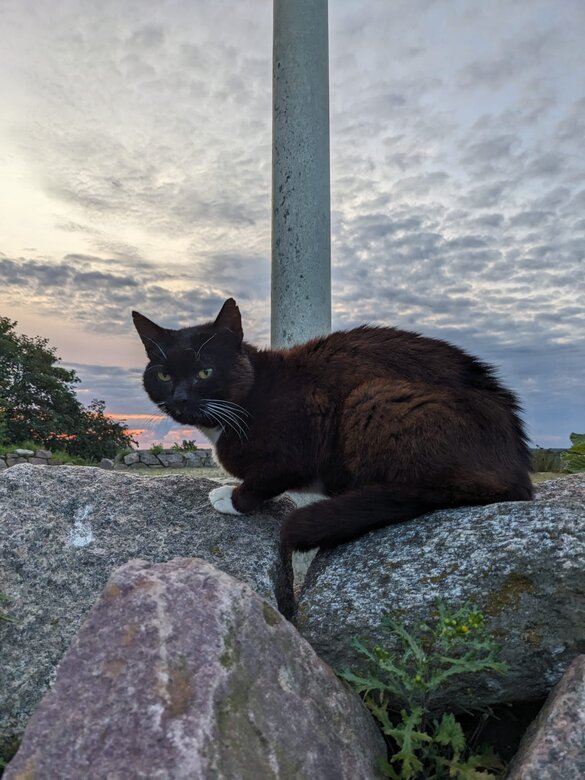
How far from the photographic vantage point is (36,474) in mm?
4008

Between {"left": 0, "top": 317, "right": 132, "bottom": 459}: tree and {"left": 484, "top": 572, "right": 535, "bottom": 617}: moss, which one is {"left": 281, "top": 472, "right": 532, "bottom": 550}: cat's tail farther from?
{"left": 0, "top": 317, "right": 132, "bottom": 459}: tree

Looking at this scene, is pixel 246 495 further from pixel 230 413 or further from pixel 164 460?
pixel 164 460

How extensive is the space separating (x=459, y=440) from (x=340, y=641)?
113 centimetres

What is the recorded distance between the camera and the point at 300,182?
5586 millimetres

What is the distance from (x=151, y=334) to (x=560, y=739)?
2974 mm

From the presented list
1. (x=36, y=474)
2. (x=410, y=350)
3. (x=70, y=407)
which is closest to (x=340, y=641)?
(x=410, y=350)

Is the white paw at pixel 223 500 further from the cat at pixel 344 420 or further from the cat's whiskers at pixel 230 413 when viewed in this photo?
the cat's whiskers at pixel 230 413

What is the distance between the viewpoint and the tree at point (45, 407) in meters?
18.9

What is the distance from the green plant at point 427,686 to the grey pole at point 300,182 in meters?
3.20

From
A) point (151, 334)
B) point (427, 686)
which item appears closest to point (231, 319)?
point (151, 334)

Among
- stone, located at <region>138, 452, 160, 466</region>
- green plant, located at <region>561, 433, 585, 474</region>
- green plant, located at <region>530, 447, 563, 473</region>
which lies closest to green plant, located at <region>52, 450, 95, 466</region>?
stone, located at <region>138, 452, 160, 466</region>

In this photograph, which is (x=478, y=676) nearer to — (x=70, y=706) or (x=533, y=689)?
(x=533, y=689)

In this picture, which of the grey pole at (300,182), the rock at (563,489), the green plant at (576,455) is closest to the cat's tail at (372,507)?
→ the rock at (563,489)

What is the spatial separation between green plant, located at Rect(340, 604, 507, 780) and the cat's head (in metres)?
1.60
